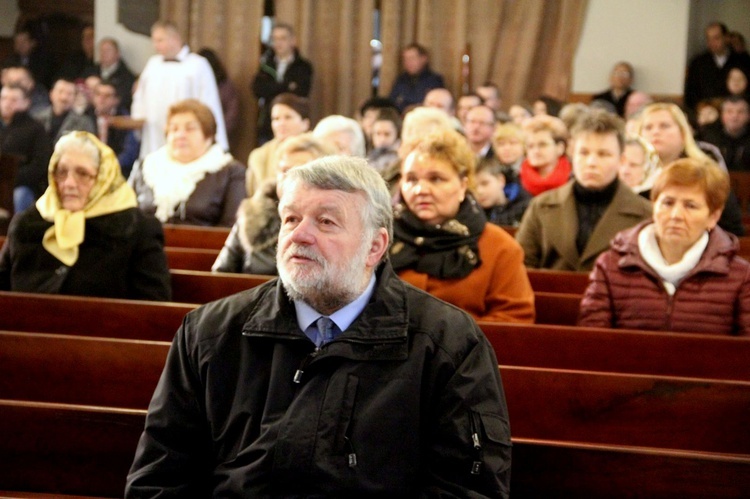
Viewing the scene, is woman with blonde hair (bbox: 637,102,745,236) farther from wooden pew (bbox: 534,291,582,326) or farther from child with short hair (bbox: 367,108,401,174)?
child with short hair (bbox: 367,108,401,174)

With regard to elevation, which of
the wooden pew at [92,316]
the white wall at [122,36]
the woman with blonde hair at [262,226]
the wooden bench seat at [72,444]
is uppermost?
the white wall at [122,36]

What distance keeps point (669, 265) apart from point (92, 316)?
1.88 m

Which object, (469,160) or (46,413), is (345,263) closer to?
(46,413)

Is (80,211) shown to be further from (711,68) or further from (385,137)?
(711,68)

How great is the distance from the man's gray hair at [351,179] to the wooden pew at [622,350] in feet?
3.10

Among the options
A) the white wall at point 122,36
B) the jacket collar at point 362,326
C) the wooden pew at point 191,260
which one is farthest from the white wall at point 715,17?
the jacket collar at point 362,326

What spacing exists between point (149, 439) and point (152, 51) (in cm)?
937

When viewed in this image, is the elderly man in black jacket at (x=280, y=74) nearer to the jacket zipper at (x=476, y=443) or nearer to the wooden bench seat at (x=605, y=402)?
the wooden bench seat at (x=605, y=402)

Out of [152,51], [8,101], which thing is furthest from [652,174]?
[152,51]

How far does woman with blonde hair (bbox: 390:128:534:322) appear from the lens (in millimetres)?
3572

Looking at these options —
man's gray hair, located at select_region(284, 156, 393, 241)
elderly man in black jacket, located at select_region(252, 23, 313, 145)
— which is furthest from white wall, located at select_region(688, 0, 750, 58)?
man's gray hair, located at select_region(284, 156, 393, 241)

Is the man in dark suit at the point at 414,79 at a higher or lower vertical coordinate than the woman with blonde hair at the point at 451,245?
higher

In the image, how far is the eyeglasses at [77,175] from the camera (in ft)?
12.7

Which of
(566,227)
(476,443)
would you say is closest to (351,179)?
(476,443)
